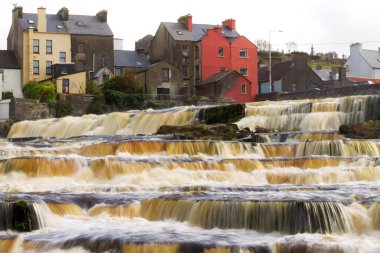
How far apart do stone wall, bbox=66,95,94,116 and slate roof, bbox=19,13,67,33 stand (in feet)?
40.1

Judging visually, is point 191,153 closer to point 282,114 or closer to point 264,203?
→ point 264,203

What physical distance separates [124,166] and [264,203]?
748 centimetres

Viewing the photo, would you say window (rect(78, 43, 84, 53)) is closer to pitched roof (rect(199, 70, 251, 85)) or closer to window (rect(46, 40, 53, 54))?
window (rect(46, 40, 53, 54))

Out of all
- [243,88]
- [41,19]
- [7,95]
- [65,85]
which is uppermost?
[41,19]

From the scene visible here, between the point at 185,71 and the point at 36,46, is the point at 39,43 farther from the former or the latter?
the point at 185,71

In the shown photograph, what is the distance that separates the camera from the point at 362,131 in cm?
3300

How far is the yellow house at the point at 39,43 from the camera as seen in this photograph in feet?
233

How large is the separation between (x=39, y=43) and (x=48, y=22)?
9.85 feet

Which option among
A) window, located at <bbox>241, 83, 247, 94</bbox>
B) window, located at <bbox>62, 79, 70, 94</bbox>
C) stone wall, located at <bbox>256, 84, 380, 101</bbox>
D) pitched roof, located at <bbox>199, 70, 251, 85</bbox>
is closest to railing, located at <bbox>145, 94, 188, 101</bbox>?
pitched roof, located at <bbox>199, 70, 251, 85</bbox>

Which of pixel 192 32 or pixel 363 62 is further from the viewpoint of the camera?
pixel 363 62

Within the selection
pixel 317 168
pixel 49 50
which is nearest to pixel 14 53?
pixel 49 50

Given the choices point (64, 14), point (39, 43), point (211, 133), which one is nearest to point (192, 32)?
point (64, 14)

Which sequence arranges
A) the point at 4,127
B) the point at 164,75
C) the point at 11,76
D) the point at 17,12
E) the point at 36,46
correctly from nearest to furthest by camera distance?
the point at 4,127
the point at 11,76
the point at 36,46
the point at 17,12
the point at 164,75

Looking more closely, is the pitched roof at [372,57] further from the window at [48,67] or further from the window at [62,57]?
→ the window at [48,67]
